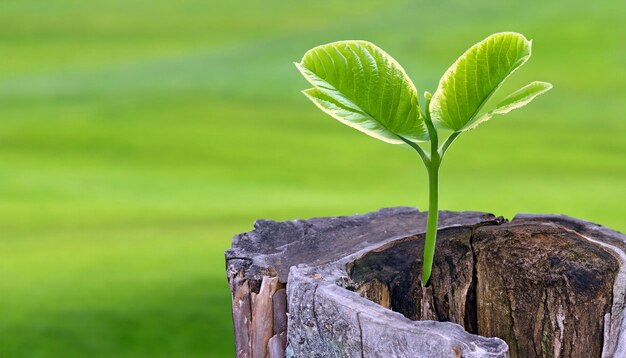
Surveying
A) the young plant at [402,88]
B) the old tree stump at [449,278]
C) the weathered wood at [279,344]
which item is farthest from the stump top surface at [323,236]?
the young plant at [402,88]

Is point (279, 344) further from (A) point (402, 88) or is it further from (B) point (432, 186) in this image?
(A) point (402, 88)

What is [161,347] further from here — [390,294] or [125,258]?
[390,294]

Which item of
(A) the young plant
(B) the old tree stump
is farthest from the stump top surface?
(A) the young plant

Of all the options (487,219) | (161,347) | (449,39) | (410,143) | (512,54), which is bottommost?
(161,347)

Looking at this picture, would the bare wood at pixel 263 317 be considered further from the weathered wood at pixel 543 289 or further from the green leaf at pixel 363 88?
the weathered wood at pixel 543 289

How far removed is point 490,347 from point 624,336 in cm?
49

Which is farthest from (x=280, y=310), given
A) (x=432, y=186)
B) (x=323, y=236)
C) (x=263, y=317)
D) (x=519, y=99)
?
(x=519, y=99)

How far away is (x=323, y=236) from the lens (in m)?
1.96

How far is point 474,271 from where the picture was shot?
2010 mm

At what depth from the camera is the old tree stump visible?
5.77 feet

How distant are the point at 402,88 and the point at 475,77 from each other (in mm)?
135

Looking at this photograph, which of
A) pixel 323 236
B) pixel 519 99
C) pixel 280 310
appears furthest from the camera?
pixel 323 236

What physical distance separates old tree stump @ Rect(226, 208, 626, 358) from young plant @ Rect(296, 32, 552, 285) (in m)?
0.31

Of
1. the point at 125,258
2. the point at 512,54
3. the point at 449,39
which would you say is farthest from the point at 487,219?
the point at 449,39
